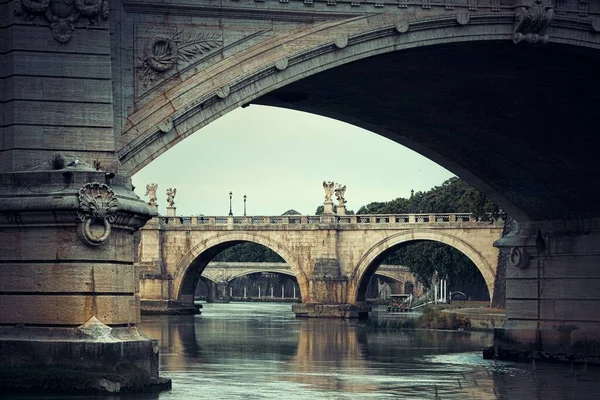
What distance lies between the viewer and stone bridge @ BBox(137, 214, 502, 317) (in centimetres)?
6844

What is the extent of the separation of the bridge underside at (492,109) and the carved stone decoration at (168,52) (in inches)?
117

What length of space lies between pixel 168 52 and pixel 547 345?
14749 millimetres

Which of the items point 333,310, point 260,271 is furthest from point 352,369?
point 260,271

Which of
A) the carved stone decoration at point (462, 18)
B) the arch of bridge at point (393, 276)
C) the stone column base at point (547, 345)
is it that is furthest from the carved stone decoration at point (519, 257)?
the arch of bridge at point (393, 276)

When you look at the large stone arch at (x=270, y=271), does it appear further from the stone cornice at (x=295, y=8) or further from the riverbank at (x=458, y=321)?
the stone cornice at (x=295, y=8)

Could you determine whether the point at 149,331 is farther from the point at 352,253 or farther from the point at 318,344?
the point at 352,253

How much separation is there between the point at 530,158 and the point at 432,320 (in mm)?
24563

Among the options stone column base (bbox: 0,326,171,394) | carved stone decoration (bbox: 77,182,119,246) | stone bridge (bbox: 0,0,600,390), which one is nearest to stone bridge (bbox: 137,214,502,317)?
stone bridge (bbox: 0,0,600,390)

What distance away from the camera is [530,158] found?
97.9 ft

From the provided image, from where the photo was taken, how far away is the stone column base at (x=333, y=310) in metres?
68.4

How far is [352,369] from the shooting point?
30453 mm

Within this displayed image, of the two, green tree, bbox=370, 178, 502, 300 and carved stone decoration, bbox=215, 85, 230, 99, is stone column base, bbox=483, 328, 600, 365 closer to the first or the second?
carved stone decoration, bbox=215, 85, 230, 99

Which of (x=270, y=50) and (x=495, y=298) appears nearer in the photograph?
(x=270, y=50)

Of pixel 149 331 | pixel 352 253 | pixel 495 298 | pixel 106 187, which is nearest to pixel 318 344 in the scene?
pixel 149 331
